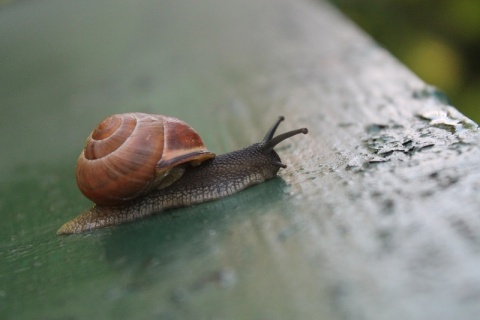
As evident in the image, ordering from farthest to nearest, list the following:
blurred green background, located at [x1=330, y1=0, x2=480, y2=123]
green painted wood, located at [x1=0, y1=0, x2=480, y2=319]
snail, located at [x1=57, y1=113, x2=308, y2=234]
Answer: blurred green background, located at [x1=330, y1=0, x2=480, y2=123]
snail, located at [x1=57, y1=113, x2=308, y2=234]
green painted wood, located at [x1=0, y1=0, x2=480, y2=319]

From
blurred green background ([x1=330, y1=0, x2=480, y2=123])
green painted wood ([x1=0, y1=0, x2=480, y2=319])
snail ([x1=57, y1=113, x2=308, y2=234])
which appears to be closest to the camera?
green painted wood ([x1=0, y1=0, x2=480, y2=319])

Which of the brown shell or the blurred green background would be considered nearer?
the brown shell

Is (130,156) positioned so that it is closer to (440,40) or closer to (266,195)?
(266,195)

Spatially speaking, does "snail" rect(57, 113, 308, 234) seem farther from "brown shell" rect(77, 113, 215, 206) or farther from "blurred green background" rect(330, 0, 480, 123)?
"blurred green background" rect(330, 0, 480, 123)

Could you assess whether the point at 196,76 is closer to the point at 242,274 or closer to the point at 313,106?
the point at 313,106

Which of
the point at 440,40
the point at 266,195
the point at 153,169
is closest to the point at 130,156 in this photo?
the point at 153,169

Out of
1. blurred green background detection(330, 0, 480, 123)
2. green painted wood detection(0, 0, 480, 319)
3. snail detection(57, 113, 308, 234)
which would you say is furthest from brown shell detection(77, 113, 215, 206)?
blurred green background detection(330, 0, 480, 123)

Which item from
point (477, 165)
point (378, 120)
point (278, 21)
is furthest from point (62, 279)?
point (278, 21)
